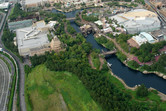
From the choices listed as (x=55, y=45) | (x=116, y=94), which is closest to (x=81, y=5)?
(x=55, y=45)

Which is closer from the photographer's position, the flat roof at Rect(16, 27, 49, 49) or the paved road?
the paved road

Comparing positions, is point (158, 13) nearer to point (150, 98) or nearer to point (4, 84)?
point (150, 98)

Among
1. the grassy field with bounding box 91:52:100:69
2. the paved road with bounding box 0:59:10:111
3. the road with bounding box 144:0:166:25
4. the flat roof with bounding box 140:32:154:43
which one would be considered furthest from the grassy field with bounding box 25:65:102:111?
the road with bounding box 144:0:166:25

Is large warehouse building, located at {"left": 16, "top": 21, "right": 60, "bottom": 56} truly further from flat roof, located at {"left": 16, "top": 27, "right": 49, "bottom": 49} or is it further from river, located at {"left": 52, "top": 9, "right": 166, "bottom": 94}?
river, located at {"left": 52, "top": 9, "right": 166, "bottom": 94}

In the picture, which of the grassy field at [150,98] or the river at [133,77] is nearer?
the grassy field at [150,98]

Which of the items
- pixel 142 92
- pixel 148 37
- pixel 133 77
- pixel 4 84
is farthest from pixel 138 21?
pixel 4 84

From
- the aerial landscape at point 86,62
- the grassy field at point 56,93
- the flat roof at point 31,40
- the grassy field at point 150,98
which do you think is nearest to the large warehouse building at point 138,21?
the aerial landscape at point 86,62

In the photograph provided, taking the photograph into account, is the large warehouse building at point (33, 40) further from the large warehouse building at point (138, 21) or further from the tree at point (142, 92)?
the tree at point (142, 92)
